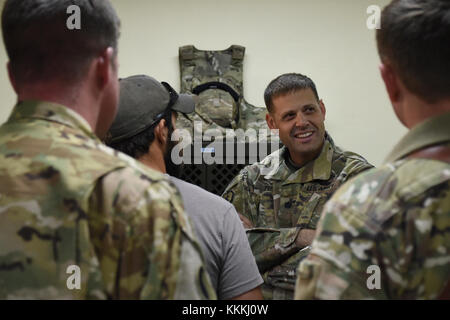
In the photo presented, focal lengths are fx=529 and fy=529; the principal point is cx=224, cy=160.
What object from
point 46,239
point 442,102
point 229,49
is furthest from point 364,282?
point 229,49

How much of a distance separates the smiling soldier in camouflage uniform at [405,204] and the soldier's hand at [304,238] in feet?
3.09

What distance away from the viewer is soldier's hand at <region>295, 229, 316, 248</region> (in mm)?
1684

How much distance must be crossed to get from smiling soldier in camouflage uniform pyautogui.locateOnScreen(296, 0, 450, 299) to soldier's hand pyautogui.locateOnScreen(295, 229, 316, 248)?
943 mm

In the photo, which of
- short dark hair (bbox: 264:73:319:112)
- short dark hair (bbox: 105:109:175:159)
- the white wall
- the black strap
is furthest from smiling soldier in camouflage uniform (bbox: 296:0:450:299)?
the white wall

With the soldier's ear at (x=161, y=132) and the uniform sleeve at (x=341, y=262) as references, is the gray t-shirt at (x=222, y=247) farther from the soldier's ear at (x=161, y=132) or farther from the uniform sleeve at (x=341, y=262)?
the uniform sleeve at (x=341, y=262)

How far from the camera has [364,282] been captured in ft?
2.33

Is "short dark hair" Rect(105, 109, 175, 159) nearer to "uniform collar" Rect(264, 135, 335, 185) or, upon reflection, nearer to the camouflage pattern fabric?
the camouflage pattern fabric

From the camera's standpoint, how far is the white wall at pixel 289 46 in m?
3.37

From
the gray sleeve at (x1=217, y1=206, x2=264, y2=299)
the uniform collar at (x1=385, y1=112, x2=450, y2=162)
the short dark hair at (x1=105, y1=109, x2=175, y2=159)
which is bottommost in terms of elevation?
the gray sleeve at (x1=217, y1=206, x2=264, y2=299)

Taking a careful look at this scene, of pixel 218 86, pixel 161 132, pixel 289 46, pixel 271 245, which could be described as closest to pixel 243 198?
pixel 271 245

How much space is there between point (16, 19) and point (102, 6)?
123 mm

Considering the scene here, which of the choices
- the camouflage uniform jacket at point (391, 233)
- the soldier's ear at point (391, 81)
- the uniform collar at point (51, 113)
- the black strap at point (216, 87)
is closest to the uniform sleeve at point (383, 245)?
the camouflage uniform jacket at point (391, 233)

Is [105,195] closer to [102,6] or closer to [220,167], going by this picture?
[102,6]

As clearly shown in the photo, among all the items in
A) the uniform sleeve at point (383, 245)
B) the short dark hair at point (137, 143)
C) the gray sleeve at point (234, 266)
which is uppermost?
the short dark hair at point (137, 143)
